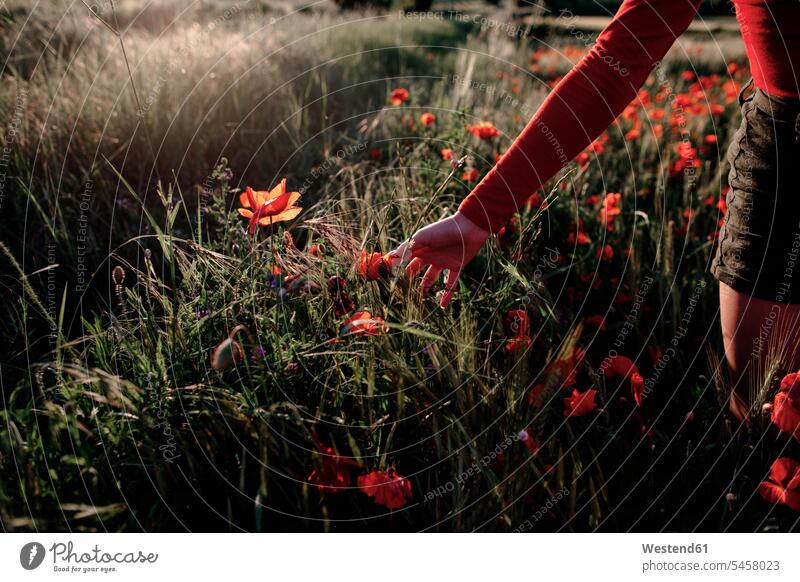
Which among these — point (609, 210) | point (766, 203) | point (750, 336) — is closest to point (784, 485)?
point (750, 336)

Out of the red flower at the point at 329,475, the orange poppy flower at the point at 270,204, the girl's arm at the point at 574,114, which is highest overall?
the girl's arm at the point at 574,114

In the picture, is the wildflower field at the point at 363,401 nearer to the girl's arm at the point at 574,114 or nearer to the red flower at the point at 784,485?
the red flower at the point at 784,485

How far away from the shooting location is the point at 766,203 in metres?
1.28

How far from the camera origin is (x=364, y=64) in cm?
393

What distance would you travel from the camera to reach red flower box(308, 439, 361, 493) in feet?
3.77

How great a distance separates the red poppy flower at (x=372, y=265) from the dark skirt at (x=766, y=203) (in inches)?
29.8

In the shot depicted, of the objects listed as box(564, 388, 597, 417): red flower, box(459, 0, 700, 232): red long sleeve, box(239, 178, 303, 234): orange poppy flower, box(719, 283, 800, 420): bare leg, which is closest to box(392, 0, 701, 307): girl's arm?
box(459, 0, 700, 232): red long sleeve

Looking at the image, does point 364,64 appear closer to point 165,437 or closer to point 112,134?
point 112,134

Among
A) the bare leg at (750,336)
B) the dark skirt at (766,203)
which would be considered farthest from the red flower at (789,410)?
the dark skirt at (766,203)

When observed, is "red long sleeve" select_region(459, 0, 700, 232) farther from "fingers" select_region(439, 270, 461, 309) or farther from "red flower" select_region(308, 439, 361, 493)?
"red flower" select_region(308, 439, 361, 493)

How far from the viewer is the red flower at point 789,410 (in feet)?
3.83

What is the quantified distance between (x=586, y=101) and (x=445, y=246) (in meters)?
0.40

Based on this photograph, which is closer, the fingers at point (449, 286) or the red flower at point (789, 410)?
the red flower at point (789, 410)
